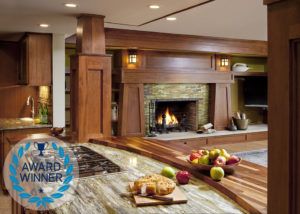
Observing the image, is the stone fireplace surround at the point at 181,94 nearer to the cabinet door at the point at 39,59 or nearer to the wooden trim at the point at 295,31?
the cabinet door at the point at 39,59

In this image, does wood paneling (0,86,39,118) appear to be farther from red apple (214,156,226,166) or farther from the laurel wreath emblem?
red apple (214,156,226,166)

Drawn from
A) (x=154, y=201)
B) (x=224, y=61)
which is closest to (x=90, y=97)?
(x=154, y=201)

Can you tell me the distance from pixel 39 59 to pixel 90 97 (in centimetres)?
171

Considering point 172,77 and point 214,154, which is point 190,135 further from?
point 214,154

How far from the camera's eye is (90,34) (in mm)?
3789

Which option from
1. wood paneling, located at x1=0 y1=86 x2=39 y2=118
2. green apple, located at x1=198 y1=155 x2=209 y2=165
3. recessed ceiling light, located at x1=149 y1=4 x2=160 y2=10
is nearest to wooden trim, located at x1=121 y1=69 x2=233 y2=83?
wood paneling, located at x1=0 y1=86 x2=39 y2=118

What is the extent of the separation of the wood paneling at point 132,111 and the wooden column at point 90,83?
2.21m

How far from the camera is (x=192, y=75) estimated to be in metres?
6.76

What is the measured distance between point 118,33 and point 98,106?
6.21ft

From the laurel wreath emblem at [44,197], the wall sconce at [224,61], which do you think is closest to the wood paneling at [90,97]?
the laurel wreath emblem at [44,197]

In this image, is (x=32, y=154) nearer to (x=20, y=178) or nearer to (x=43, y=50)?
(x=20, y=178)

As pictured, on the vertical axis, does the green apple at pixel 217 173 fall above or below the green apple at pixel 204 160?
below

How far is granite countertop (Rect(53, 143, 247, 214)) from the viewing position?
162 cm

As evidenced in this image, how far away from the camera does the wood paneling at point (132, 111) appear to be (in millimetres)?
6090
